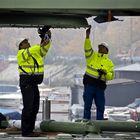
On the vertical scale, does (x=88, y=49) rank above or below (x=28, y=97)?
above

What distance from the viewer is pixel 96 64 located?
27.5ft

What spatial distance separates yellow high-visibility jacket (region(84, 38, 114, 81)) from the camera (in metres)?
8.34

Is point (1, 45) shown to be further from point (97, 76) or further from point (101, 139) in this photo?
point (101, 139)

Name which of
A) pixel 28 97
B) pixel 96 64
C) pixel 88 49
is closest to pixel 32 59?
pixel 28 97

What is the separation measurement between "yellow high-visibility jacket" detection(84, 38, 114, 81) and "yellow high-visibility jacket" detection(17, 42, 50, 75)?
1.78m

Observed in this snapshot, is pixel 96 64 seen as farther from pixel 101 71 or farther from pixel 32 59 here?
pixel 32 59

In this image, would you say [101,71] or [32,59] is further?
[101,71]

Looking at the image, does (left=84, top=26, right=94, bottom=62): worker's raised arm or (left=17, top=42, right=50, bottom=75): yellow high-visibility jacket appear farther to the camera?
(left=84, top=26, right=94, bottom=62): worker's raised arm

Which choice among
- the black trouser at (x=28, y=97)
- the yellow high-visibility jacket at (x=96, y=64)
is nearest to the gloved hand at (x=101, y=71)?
the yellow high-visibility jacket at (x=96, y=64)

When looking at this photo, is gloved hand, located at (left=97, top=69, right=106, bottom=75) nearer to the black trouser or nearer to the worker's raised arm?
the worker's raised arm

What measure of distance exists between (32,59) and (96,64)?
1.97m

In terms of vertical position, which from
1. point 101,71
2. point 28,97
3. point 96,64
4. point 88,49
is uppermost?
point 88,49

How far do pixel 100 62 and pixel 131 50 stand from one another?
363 cm

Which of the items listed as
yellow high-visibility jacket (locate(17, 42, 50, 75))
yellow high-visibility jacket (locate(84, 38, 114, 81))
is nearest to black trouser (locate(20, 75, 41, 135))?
yellow high-visibility jacket (locate(17, 42, 50, 75))
